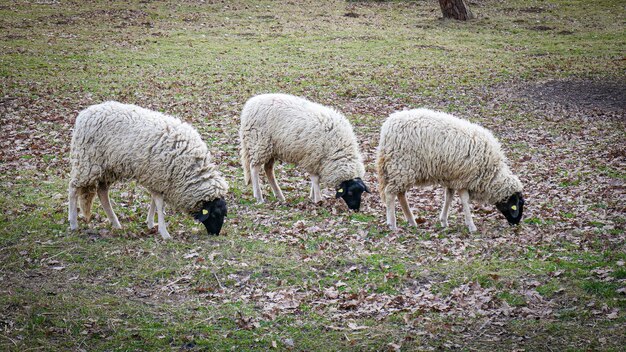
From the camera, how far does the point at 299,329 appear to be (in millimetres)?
7121

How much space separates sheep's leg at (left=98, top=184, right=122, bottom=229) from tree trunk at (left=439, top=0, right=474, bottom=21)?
25.8 metres

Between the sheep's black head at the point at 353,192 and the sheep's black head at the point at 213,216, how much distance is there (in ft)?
8.27

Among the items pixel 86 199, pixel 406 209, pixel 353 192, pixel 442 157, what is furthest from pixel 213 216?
pixel 442 157

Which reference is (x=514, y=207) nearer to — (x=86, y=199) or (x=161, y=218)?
(x=161, y=218)

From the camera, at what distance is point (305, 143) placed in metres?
11.5

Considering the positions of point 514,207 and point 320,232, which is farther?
point 514,207

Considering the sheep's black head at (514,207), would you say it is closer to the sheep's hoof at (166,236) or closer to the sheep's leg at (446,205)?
the sheep's leg at (446,205)

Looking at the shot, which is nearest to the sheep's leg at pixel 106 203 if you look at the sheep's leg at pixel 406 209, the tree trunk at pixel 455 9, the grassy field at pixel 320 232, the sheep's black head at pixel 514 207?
the grassy field at pixel 320 232

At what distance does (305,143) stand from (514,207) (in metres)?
4.06

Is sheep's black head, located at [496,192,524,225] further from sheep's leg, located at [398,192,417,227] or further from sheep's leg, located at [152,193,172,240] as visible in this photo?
sheep's leg, located at [152,193,172,240]

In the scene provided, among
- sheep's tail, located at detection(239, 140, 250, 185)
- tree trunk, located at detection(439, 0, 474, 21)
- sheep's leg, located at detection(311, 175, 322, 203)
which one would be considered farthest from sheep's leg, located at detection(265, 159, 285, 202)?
tree trunk, located at detection(439, 0, 474, 21)

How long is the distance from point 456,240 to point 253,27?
72.7ft

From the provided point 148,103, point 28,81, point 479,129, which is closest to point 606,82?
point 479,129

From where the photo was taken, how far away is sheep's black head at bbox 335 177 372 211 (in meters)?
11.3
